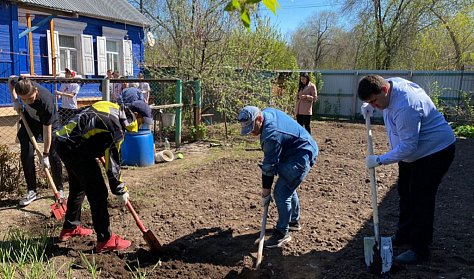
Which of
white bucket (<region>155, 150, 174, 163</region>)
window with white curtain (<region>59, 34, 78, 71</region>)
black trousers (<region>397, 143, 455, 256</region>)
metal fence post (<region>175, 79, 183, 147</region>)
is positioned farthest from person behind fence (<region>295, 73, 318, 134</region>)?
window with white curtain (<region>59, 34, 78, 71</region>)

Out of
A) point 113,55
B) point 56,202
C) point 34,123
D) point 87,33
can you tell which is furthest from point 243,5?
point 113,55

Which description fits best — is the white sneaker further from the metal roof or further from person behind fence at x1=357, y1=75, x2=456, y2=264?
the metal roof

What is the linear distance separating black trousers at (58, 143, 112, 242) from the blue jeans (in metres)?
1.63

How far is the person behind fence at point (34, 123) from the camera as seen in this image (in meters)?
4.54

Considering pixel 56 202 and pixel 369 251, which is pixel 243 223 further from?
pixel 56 202

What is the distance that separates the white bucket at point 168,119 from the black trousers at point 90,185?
18.0 ft

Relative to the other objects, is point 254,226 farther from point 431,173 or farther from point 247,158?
point 247,158

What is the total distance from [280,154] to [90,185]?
177 centimetres

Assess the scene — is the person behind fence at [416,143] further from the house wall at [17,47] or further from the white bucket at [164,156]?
the house wall at [17,47]

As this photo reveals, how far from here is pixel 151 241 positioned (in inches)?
150

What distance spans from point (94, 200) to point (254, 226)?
1.73m

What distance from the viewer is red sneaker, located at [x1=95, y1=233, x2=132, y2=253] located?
12.8ft

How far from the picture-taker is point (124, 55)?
14906mm

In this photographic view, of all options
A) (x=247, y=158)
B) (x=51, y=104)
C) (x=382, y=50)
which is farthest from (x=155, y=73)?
(x=382, y=50)
